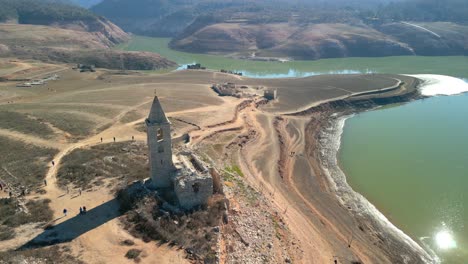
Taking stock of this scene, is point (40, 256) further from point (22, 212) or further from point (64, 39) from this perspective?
point (64, 39)

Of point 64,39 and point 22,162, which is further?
point 64,39

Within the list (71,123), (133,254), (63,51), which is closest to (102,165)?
(133,254)

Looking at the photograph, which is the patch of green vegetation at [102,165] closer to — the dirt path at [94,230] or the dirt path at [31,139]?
the dirt path at [94,230]

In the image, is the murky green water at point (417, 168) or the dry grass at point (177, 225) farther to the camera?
the murky green water at point (417, 168)

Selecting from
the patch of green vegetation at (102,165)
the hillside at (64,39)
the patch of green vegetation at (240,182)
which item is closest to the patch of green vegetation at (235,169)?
the patch of green vegetation at (240,182)

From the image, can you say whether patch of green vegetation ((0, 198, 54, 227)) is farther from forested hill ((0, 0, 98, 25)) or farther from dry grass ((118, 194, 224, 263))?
forested hill ((0, 0, 98, 25))

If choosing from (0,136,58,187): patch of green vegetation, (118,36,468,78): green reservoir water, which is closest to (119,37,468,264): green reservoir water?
(0,136,58,187): patch of green vegetation
